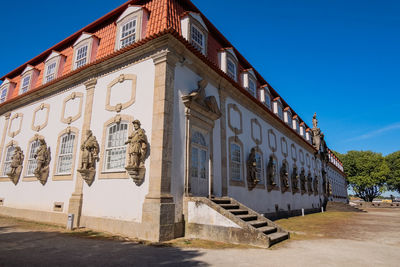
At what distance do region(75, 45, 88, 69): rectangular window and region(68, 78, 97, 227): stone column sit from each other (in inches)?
57.6

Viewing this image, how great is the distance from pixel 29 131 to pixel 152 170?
10.3 metres

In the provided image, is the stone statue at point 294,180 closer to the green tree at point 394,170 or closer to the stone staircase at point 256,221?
the stone staircase at point 256,221

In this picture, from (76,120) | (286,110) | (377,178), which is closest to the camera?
(76,120)

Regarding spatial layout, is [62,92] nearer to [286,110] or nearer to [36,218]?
[36,218]

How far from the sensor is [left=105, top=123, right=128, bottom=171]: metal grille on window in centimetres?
909

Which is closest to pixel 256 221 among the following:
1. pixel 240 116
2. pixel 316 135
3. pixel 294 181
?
pixel 240 116

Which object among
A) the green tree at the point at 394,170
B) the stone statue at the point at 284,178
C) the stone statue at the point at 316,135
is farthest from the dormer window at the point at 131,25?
the green tree at the point at 394,170

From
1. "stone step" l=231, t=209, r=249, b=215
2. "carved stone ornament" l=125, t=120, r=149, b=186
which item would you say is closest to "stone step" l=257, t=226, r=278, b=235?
"stone step" l=231, t=209, r=249, b=215

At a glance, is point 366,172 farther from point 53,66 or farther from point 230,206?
point 53,66

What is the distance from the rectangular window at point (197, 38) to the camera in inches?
410

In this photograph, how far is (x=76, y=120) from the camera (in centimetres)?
1130


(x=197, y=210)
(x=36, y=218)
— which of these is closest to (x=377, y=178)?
(x=197, y=210)

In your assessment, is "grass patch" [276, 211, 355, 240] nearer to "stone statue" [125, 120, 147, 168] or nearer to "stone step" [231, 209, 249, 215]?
"stone step" [231, 209, 249, 215]

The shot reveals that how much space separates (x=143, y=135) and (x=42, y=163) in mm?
7015
